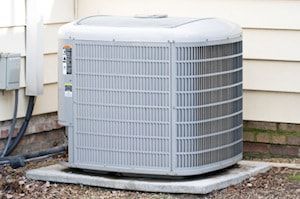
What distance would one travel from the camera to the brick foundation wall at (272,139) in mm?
7695

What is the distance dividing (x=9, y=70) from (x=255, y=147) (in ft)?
7.23

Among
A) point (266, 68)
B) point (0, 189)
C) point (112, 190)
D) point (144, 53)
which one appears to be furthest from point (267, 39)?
point (0, 189)

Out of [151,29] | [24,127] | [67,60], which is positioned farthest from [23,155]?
[151,29]

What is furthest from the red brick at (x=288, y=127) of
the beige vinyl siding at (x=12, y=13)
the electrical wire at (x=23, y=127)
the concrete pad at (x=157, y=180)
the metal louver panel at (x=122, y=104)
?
the beige vinyl siding at (x=12, y=13)

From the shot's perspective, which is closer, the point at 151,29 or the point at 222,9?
the point at 151,29

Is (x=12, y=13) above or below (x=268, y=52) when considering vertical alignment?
above

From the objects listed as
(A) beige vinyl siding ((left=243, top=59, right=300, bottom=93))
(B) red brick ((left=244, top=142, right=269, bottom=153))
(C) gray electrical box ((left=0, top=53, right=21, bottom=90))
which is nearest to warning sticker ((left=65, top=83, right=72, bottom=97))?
(C) gray electrical box ((left=0, top=53, right=21, bottom=90))

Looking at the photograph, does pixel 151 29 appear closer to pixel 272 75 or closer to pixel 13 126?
pixel 272 75

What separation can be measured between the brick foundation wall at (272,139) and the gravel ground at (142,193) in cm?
39

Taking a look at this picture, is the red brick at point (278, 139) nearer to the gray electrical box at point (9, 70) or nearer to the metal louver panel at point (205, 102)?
the metal louver panel at point (205, 102)

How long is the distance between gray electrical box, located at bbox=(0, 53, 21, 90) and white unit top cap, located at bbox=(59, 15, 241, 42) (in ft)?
1.89

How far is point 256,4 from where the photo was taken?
7.66 meters

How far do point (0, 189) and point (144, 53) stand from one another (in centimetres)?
154

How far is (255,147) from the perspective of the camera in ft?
25.8
